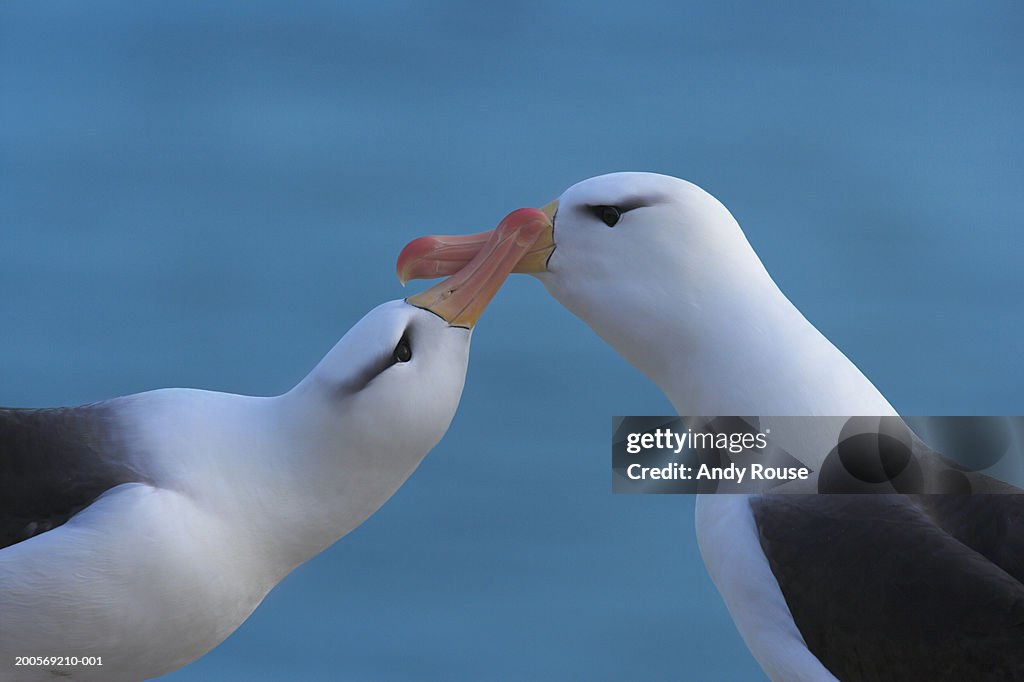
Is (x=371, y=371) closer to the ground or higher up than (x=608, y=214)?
closer to the ground

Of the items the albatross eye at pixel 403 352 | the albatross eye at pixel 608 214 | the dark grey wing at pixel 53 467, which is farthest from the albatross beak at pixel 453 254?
the dark grey wing at pixel 53 467

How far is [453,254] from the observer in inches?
141

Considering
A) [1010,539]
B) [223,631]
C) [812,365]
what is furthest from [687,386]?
[223,631]

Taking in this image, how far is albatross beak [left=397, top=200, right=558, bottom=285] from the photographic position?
3527 mm

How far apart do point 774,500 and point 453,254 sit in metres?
0.89

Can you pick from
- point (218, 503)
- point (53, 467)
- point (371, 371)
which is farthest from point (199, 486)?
point (371, 371)

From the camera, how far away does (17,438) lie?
11.2ft

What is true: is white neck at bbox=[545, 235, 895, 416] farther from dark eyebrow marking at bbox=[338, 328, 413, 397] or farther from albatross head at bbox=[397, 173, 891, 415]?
dark eyebrow marking at bbox=[338, 328, 413, 397]

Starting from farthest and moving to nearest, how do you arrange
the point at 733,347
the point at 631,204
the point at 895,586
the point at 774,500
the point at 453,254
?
the point at 453,254 → the point at 631,204 → the point at 733,347 → the point at 774,500 → the point at 895,586

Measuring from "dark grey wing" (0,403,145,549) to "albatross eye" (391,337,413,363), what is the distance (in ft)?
1.82

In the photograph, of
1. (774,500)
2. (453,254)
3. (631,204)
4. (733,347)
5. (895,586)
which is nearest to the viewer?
(895,586)

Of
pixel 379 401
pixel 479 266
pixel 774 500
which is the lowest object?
pixel 774 500

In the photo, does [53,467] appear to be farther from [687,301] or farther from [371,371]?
[687,301]

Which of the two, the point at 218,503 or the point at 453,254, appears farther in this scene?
A: the point at 453,254
